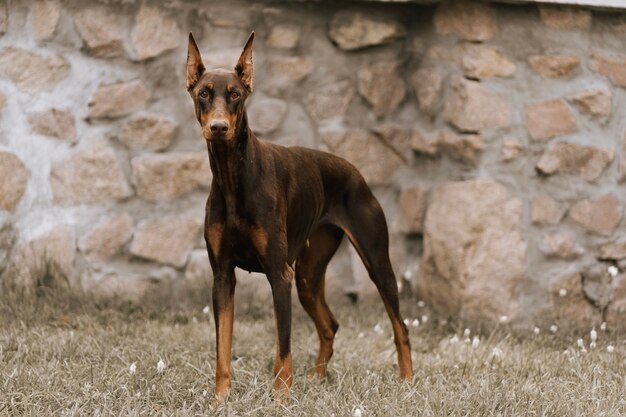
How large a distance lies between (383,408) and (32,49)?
3.14 meters

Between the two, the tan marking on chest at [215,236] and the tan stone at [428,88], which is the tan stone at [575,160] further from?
the tan marking on chest at [215,236]

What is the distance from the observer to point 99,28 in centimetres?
539

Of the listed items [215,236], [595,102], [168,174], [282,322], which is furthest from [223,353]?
[595,102]

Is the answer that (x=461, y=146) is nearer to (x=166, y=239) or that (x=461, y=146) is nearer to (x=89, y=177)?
(x=166, y=239)

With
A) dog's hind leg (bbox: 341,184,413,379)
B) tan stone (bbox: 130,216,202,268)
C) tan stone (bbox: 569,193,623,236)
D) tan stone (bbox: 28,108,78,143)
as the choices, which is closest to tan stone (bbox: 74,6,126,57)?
tan stone (bbox: 28,108,78,143)

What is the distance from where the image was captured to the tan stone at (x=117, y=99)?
543 cm

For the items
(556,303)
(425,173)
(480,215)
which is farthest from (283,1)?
(556,303)

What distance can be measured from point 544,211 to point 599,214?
13.5 inches

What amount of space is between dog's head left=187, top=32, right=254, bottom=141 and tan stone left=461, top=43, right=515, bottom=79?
2112mm

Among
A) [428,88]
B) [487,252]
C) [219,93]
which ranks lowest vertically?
[487,252]

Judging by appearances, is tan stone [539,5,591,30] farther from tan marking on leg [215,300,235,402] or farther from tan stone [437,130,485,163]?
tan marking on leg [215,300,235,402]

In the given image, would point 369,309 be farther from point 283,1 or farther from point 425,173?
point 283,1

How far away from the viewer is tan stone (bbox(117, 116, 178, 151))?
5.46 meters

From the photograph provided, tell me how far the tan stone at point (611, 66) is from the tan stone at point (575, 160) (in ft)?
1.37
